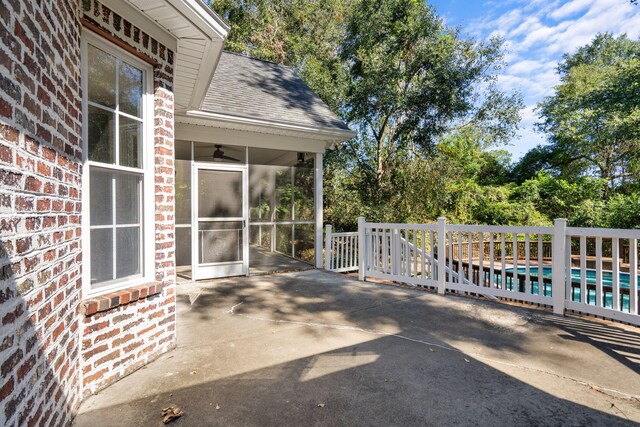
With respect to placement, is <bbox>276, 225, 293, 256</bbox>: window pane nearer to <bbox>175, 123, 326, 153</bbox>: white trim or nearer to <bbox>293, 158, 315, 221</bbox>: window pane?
<bbox>293, 158, 315, 221</bbox>: window pane

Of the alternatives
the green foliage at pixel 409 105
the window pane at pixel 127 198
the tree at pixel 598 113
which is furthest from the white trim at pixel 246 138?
the tree at pixel 598 113

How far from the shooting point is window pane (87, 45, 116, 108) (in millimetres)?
2238

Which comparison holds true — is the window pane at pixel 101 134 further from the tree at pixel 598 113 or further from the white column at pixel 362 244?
the tree at pixel 598 113

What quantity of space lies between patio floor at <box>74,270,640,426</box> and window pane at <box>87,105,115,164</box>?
63.7 inches

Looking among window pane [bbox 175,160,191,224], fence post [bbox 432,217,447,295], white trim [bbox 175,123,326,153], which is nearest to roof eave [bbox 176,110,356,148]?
white trim [bbox 175,123,326,153]

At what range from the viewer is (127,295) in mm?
2334

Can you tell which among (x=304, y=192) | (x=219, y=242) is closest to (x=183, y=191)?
(x=219, y=242)

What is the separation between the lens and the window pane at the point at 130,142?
249 centimetres

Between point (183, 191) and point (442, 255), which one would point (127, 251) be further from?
point (442, 255)

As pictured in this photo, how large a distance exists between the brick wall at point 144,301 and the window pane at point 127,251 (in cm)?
15

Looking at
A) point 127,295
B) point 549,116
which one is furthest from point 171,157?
point 549,116

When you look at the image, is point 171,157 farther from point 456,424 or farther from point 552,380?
point 552,380

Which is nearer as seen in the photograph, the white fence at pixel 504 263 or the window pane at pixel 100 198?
the window pane at pixel 100 198

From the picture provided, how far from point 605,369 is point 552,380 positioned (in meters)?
0.54
